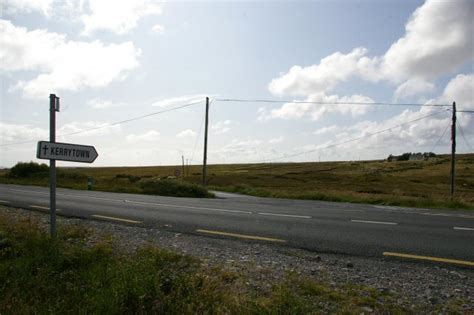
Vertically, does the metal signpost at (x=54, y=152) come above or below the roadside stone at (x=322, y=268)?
above

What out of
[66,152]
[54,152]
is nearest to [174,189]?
[66,152]

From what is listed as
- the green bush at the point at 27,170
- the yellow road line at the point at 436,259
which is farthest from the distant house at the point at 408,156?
the yellow road line at the point at 436,259

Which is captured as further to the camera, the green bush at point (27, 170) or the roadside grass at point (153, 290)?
the green bush at point (27, 170)

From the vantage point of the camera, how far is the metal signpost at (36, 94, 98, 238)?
5488 mm

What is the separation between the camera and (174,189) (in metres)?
23.5

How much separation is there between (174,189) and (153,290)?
19.8 meters

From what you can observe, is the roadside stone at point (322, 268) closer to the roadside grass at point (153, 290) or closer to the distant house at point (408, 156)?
the roadside grass at point (153, 290)

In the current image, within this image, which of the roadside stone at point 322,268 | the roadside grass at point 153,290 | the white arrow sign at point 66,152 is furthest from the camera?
the white arrow sign at point 66,152

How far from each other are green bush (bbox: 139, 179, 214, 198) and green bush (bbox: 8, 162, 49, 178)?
2509cm

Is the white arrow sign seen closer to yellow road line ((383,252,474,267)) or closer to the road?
the road

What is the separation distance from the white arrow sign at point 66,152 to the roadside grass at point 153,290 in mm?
1486

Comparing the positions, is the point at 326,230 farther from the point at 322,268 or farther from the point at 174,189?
the point at 174,189

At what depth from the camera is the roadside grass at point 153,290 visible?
3699mm

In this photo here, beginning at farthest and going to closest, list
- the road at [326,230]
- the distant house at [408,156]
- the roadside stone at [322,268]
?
the distant house at [408,156] < the road at [326,230] < the roadside stone at [322,268]
